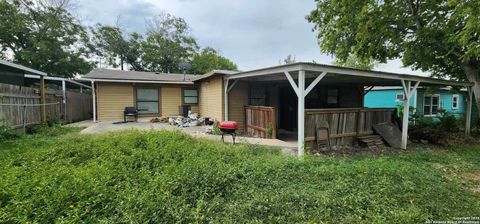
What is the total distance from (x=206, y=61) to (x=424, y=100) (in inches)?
883

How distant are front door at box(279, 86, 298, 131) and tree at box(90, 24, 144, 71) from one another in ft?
77.2

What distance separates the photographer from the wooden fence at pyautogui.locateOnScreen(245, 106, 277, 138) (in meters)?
7.02

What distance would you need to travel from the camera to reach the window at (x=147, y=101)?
464 inches

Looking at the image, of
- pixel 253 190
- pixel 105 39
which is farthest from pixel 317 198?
pixel 105 39

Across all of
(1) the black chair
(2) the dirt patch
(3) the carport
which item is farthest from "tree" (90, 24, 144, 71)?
(2) the dirt patch

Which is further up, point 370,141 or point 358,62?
point 358,62

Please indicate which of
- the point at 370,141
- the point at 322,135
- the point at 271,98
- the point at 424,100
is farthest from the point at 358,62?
the point at 322,135

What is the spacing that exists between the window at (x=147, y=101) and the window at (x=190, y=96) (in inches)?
59.8

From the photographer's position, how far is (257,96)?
390 inches

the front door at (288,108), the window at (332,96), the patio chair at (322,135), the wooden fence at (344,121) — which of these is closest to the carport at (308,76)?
the wooden fence at (344,121)

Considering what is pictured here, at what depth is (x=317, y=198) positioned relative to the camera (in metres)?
2.90

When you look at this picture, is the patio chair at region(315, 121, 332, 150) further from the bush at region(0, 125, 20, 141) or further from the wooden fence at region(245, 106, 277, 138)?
the bush at region(0, 125, 20, 141)

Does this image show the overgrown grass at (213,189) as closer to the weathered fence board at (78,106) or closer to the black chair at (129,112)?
the black chair at (129,112)

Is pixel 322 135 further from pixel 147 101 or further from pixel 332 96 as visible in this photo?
pixel 147 101
